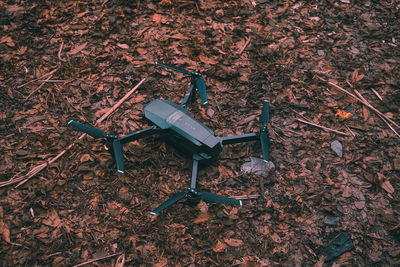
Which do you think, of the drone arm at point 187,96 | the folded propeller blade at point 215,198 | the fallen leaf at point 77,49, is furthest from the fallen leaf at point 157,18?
the folded propeller blade at point 215,198

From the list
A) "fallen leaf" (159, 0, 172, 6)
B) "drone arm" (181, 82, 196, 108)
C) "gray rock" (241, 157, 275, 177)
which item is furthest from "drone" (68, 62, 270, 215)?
"fallen leaf" (159, 0, 172, 6)

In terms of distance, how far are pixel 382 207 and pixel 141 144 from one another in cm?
477

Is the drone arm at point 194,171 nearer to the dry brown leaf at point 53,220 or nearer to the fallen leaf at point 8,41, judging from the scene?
the dry brown leaf at point 53,220

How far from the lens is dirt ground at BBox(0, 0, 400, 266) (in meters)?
5.43

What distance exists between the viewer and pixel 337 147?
6.30 meters

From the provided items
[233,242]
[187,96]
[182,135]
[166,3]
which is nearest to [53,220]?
[182,135]

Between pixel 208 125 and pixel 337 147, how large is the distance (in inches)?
106

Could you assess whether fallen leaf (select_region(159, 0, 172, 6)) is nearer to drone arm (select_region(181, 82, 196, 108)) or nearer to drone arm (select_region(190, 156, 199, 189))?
drone arm (select_region(181, 82, 196, 108))

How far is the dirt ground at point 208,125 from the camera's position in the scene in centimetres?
543

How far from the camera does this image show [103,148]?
20.4 feet

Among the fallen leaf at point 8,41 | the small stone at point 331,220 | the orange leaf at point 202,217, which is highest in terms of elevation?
the fallen leaf at point 8,41

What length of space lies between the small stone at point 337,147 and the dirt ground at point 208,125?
78mm

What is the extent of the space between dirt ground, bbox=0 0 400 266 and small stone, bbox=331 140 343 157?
0.26 ft

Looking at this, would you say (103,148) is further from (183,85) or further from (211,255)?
(211,255)
